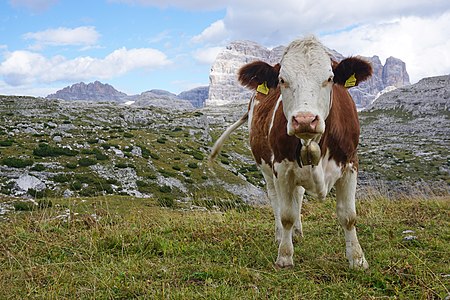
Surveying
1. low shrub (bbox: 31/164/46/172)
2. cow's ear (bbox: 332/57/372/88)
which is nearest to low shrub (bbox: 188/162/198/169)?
low shrub (bbox: 31/164/46/172)

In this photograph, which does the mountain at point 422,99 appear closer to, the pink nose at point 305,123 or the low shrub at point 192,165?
the low shrub at point 192,165

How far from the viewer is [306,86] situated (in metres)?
4.69

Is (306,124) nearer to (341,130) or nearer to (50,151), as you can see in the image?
(341,130)

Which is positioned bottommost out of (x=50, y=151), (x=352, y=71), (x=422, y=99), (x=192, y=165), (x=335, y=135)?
(x=192, y=165)

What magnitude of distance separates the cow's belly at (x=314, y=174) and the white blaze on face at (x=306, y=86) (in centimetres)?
87

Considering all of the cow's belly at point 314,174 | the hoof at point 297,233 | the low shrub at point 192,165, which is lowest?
the low shrub at point 192,165

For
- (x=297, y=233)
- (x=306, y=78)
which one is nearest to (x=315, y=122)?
(x=306, y=78)

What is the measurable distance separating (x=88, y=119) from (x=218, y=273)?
204 ft

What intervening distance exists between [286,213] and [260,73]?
2123 mm

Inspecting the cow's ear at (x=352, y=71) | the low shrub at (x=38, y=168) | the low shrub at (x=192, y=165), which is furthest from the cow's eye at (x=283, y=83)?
the low shrub at (x=192, y=165)

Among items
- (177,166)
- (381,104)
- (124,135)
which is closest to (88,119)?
(124,135)

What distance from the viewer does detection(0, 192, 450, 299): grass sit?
179 inches

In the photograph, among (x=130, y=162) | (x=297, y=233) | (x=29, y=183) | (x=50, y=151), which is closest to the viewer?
(x=297, y=233)

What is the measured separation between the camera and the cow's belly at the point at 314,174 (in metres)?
5.45
